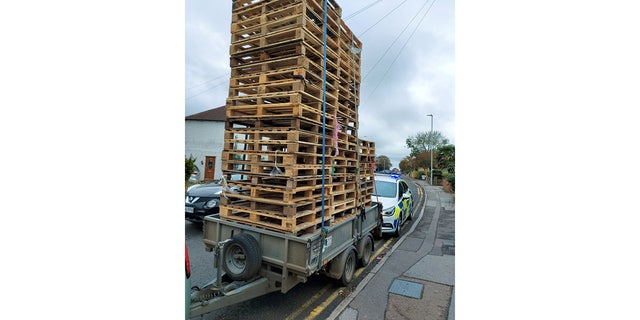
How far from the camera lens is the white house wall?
66.0ft

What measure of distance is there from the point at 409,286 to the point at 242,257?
300 cm

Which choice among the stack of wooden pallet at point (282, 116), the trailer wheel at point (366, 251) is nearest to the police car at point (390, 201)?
the trailer wheel at point (366, 251)

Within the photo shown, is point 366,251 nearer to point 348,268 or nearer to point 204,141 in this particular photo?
point 348,268

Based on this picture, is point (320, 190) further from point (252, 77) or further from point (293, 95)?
point (252, 77)

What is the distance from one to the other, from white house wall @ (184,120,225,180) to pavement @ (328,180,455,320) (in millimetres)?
16373

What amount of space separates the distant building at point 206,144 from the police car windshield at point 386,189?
46.3ft

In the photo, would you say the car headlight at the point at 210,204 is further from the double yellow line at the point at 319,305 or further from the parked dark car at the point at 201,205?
the double yellow line at the point at 319,305

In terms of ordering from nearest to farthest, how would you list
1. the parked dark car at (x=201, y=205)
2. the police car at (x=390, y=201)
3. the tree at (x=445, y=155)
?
the parked dark car at (x=201, y=205), the police car at (x=390, y=201), the tree at (x=445, y=155)

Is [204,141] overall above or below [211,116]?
below

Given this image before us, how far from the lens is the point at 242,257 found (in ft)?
11.2

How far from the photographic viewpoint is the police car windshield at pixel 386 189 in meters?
A: 8.38

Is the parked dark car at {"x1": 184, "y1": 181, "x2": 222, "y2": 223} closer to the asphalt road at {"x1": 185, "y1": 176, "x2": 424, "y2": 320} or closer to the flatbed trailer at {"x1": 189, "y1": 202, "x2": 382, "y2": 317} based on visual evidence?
the asphalt road at {"x1": 185, "y1": 176, "x2": 424, "y2": 320}

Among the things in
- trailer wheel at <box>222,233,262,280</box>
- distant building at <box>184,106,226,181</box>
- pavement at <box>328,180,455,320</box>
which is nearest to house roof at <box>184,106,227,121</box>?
distant building at <box>184,106,226,181</box>

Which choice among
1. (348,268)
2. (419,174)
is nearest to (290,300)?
(348,268)
